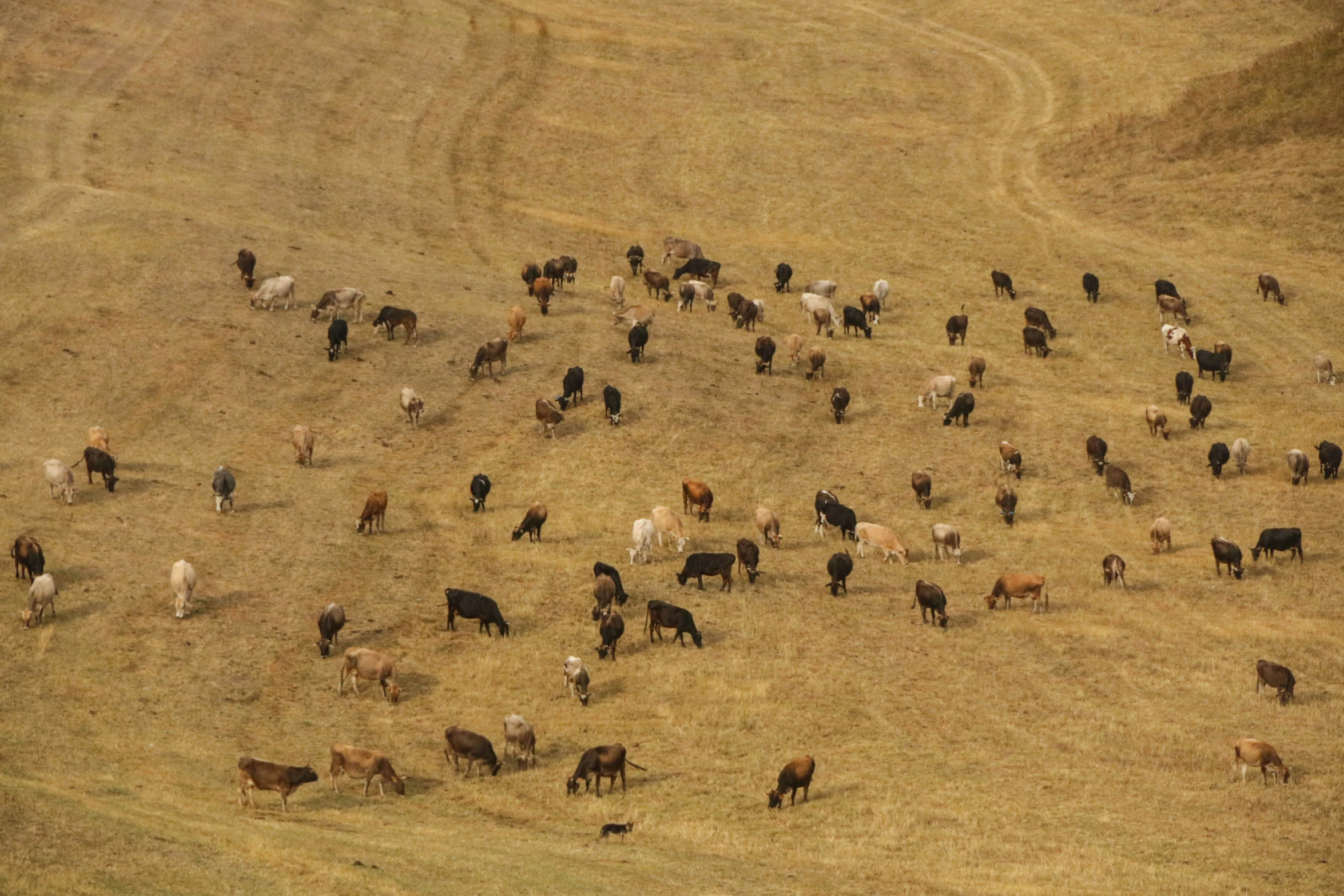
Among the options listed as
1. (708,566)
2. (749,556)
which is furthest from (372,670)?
(749,556)

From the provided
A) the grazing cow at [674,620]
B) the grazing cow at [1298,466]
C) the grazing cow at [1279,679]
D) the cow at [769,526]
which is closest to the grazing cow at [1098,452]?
the grazing cow at [1298,466]

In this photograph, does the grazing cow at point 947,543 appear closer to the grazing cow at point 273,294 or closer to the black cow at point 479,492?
the black cow at point 479,492

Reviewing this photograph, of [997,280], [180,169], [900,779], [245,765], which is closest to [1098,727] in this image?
[900,779]

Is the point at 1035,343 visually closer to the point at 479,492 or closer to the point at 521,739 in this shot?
the point at 479,492

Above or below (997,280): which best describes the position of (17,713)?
below

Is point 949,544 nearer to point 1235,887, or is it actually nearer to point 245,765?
point 1235,887

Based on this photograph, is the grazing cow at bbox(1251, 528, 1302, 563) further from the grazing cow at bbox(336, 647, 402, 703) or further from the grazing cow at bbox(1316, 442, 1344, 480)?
the grazing cow at bbox(336, 647, 402, 703)
